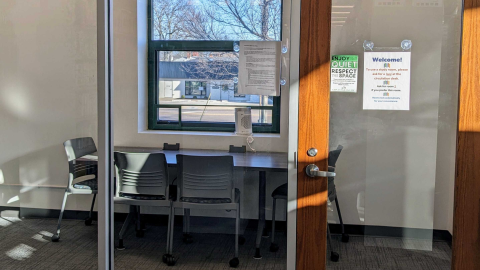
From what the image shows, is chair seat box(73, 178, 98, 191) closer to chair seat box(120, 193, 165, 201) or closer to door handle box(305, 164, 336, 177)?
chair seat box(120, 193, 165, 201)

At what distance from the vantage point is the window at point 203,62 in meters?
2.56

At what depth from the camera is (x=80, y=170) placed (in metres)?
2.87

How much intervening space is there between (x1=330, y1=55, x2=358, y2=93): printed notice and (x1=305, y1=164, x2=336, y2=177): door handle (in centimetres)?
41

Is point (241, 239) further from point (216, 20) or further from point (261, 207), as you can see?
point (216, 20)

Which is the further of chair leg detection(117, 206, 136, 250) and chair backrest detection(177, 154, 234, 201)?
chair leg detection(117, 206, 136, 250)

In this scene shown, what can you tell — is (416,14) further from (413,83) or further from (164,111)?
(164,111)

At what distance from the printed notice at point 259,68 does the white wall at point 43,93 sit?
880mm

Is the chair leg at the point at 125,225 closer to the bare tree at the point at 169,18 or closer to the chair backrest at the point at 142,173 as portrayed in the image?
the chair backrest at the point at 142,173

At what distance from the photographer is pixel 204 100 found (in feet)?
8.74

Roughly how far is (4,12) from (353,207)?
2289 mm

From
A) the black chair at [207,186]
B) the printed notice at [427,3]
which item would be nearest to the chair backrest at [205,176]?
the black chair at [207,186]

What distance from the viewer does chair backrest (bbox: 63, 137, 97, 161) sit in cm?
283

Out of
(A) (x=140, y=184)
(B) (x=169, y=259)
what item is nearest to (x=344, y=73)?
(A) (x=140, y=184)

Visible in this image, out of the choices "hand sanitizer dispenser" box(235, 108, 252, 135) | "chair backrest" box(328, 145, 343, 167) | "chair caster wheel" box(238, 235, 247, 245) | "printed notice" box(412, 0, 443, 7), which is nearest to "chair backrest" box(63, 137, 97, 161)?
"hand sanitizer dispenser" box(235, 108, 252, 135)
